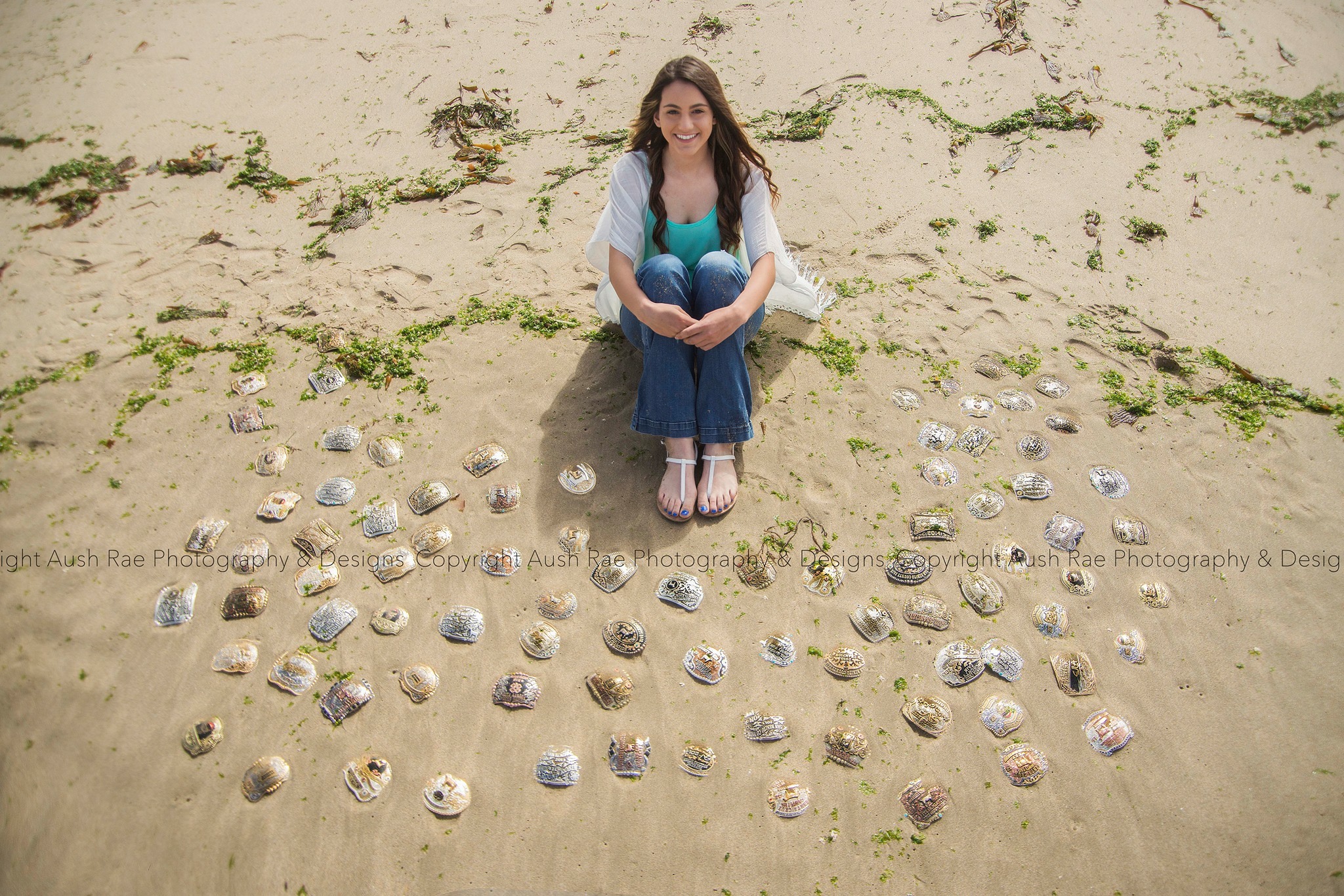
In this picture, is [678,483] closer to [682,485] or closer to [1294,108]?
[682,485]

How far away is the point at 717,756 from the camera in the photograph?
2691 millimetres

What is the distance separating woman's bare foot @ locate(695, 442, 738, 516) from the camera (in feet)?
10.8

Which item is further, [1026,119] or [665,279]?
[1026,119]

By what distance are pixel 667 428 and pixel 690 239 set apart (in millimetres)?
913

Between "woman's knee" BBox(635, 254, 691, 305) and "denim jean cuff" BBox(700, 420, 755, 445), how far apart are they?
0.62 meters

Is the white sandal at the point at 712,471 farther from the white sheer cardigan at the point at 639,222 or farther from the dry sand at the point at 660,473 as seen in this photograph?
the white sheer cardigan at the point at 639,222

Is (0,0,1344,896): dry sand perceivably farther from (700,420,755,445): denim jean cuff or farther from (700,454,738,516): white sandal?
(700,420,755,445): denim jean cuff

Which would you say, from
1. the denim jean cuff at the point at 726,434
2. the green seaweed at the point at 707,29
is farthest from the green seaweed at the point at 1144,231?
the green seaweed at the point at 707,29

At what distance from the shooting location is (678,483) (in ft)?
10.9

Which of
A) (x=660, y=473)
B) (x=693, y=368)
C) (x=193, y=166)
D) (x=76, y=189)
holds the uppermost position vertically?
(x=193, y=166)

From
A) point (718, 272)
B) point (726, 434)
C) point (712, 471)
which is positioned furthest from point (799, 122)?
point (712, 471)

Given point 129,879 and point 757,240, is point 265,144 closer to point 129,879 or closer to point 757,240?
point 757,240

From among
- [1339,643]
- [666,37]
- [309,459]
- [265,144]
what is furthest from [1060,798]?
[265,144]

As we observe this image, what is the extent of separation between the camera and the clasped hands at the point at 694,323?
9.50 feet
